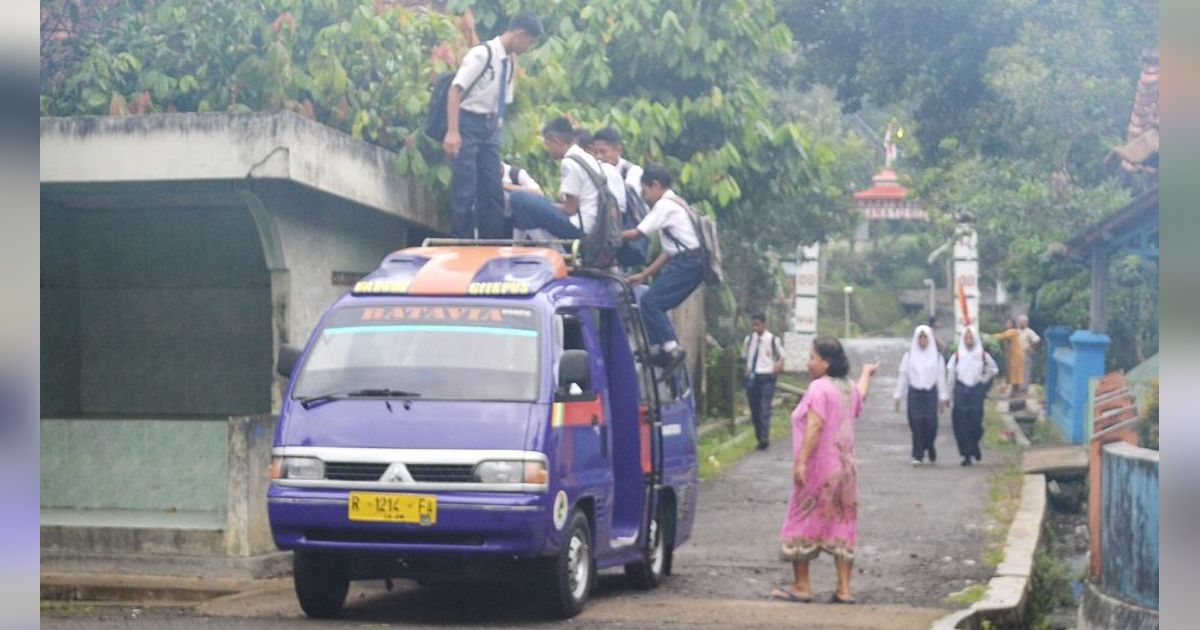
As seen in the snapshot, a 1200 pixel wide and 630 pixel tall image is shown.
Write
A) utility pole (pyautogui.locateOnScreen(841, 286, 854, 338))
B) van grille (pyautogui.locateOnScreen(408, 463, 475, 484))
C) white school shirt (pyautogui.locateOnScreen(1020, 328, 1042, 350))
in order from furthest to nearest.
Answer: utility pole (pyautogui.locateOnScreen(841, 286, 854, 338)) → white school shirt (pyautogui.locateOnScreen(1020, 328, 1042, 350)) → van grille (pyautogui.locateOnScreen(408, 463, 475, 484))

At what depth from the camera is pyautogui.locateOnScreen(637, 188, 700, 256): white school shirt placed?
11383 mm

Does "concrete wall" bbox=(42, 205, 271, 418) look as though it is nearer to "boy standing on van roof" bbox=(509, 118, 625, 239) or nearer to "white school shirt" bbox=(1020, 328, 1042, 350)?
"boy standing on van roof" bbox=(509, 118, 625, 239)

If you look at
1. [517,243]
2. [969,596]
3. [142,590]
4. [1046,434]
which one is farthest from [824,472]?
[1046,434]

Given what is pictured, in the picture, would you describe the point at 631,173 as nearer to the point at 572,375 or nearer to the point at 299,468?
the point at 572,375

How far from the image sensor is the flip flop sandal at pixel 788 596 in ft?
33.4

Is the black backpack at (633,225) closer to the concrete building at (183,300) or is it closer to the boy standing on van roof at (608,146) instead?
the boy standing on van roof at (608,146)

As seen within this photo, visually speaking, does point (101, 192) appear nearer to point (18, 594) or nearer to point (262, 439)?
point (262, 439)

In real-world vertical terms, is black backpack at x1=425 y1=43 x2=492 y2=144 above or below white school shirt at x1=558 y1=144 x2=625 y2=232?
above

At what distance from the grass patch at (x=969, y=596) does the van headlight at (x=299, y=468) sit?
408 centimetres

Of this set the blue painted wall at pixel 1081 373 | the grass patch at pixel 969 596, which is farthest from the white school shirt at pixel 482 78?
the blue painted wall at pixel 1081 373

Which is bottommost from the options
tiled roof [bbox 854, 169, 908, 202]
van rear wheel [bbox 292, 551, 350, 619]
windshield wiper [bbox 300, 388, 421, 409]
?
van rear wheel [bbox 292, 551, 350, 619]

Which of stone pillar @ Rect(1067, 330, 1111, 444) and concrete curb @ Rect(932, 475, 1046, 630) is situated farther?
stone pillar @ Rect(1067, 330, 1111, 444)

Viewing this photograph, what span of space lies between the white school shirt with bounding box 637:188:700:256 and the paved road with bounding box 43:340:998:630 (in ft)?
7.76

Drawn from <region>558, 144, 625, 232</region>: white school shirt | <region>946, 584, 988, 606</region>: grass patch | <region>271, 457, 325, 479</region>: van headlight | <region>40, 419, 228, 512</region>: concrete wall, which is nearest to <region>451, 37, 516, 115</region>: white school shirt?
<region>558, 144, 625, 232</region>: white school shirt
